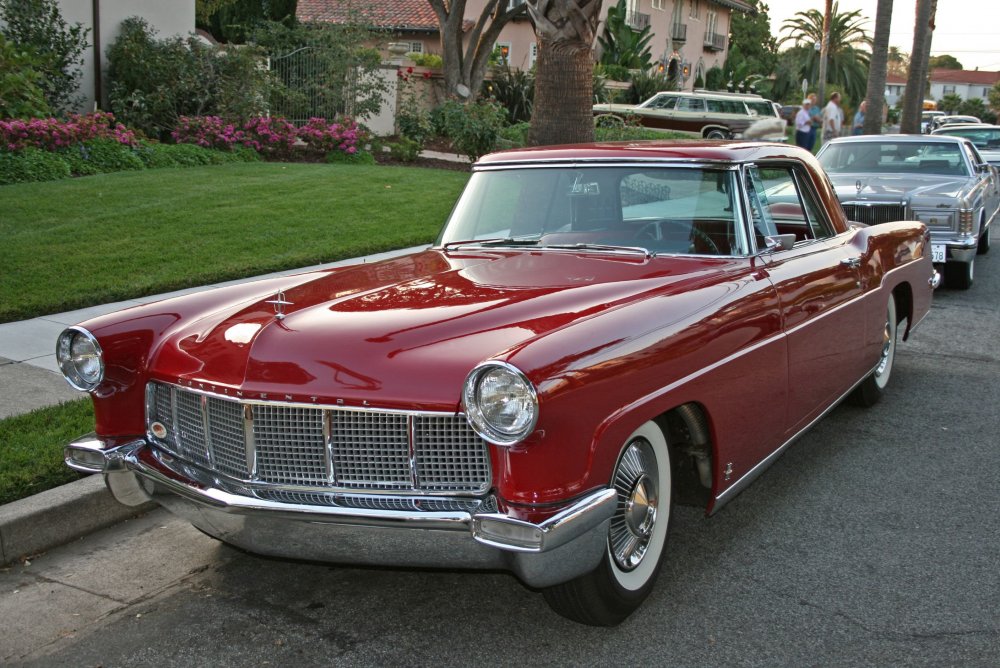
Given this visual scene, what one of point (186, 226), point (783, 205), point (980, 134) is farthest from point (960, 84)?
point (783, 205)

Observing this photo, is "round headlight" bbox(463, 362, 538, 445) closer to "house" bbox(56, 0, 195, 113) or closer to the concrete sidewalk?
the concrete sidewalk

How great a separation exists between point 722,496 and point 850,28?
72755mm

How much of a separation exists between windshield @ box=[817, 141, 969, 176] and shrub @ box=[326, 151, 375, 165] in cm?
808

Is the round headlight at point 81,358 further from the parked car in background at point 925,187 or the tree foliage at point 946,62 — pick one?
the tree foliage at point 946,62

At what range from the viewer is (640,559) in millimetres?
3594

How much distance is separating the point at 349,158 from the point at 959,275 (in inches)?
392

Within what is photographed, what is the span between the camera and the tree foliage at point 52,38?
1480cm

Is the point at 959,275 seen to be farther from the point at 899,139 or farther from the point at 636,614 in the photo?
the point at 636,614

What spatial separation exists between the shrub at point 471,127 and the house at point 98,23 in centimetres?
530

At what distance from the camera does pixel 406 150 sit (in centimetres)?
1780

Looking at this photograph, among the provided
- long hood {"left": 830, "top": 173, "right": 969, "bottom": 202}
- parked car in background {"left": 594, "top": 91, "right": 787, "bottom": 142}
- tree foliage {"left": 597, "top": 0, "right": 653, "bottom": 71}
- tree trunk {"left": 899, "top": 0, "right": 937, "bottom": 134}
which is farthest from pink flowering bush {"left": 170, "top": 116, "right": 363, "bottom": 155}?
tree foliage {"left": 597, "top": 0, "right": 653, "bottom": 71}

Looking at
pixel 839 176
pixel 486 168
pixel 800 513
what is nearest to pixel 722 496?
pixel 800 513

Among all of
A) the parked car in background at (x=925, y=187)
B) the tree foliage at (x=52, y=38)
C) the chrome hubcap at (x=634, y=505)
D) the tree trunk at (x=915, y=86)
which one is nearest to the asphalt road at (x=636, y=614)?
the chrome hubcap at (x=634, y=505)

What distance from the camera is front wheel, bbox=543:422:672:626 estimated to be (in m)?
3.36
